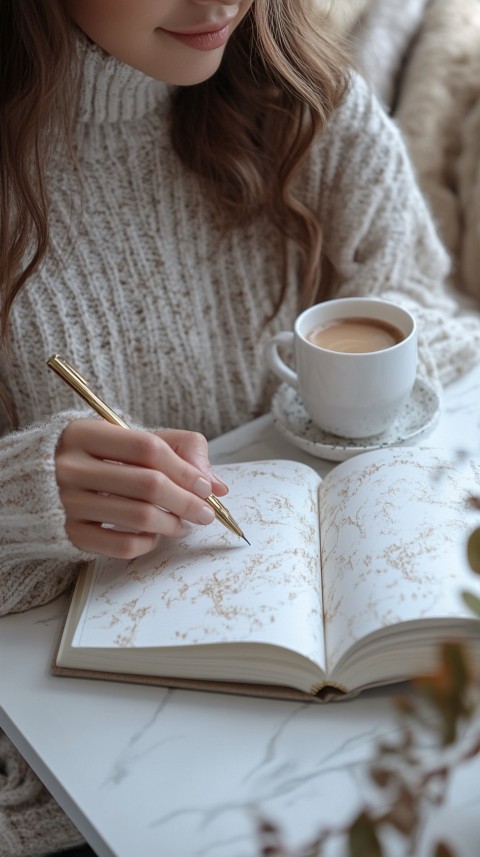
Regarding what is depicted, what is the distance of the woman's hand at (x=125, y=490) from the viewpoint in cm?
72

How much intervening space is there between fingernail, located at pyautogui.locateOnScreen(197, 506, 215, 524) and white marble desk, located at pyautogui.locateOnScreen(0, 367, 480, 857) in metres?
0.14

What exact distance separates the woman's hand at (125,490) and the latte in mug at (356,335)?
229 millimetres

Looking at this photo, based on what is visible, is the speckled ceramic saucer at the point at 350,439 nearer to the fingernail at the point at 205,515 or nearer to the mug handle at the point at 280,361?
the mug handle at the point at 280,361

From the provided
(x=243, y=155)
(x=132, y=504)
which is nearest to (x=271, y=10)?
(x=243, y=155)

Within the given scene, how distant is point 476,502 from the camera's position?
1.43ft

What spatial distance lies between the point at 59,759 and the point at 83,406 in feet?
1.55

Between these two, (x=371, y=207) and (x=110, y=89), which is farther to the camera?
(x=371, y=207)

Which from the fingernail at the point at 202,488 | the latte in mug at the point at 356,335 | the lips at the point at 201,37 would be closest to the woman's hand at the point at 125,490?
the fingernail at the point at 202,488

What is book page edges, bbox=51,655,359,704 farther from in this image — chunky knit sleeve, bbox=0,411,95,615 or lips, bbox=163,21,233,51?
lips, bbox=163,21,233,51

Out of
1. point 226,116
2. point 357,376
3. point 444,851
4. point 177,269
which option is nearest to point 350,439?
point 357,376

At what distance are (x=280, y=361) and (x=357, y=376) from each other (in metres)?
0.16

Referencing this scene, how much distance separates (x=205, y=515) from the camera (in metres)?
0.73

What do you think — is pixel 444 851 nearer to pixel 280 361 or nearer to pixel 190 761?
pixel 190 761

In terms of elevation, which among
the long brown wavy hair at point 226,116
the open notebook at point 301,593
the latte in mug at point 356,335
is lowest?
the open notebook at point 301,593
